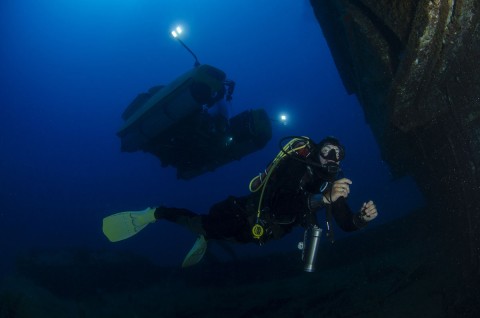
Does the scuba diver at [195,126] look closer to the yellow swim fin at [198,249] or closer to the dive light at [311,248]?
the yellow swim fin at [198,249]

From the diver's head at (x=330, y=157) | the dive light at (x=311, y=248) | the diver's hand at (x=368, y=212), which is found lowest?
the dive light at (x=311, y=248)

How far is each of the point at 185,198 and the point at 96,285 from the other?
77.9 meters

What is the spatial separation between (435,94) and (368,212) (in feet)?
4.30

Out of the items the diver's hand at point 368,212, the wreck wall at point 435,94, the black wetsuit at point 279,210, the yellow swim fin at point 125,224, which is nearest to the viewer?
the wreck wall at point 435,94

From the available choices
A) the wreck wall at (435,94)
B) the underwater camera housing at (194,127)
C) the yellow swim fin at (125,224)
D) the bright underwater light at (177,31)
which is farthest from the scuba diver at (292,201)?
the bright underwater light at (177,31)

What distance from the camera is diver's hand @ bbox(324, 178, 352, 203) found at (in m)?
3.45

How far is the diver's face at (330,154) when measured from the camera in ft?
11.5

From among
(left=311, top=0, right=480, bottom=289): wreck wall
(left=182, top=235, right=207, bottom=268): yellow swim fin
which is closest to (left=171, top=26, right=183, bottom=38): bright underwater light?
(left=311, top=0, right=480, bottom=289): wreck wall

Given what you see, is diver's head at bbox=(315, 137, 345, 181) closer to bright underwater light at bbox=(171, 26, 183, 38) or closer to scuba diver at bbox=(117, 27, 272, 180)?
scuba diver at bbox=(117, 27, 272, 180)

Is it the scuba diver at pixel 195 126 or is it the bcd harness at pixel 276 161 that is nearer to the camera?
the bcd harness at pixel 276 161

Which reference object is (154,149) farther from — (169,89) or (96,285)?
(96,285)

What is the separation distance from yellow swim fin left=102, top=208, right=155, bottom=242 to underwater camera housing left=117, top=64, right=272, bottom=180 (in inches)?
140

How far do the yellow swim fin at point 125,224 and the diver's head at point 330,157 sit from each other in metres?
2.90

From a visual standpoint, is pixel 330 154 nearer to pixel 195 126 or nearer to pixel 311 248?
pixel 311 248
